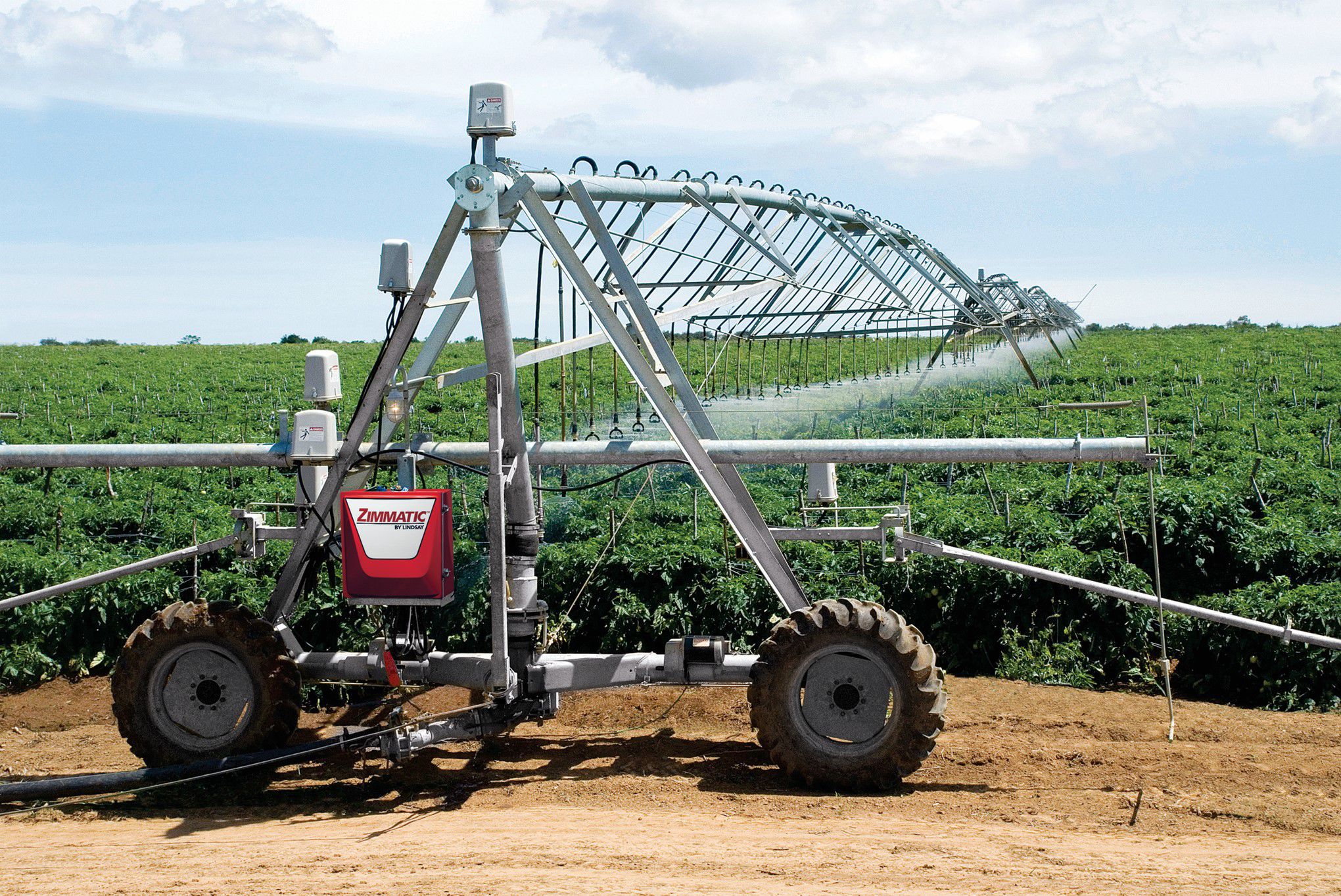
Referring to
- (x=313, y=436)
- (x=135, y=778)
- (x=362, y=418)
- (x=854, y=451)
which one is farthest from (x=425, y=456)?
(x=854, y=451)

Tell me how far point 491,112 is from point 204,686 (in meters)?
4.32

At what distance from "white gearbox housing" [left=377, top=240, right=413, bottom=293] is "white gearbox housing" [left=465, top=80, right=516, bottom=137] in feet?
3.33

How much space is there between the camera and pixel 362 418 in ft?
27.8

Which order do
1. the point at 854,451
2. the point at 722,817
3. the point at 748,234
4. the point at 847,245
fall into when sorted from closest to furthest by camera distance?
the point at 722,817
the point at 854,451
the point at 748,234
the point at 847,245

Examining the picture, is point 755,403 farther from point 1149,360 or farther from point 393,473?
point 1149,360

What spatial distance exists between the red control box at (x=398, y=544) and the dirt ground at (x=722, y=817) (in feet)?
4.14

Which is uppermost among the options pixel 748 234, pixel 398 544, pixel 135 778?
pixel 748 234

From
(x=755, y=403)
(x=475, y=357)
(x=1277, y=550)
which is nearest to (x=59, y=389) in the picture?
(x=475, y=357)

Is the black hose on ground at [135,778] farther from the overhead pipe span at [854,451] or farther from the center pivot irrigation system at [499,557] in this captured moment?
the overhead pipe span at [854,451]

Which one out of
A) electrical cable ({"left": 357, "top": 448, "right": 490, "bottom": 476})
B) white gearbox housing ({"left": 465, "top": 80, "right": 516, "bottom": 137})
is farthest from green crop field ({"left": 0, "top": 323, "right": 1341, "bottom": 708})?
white gearbox housing ({"left": 465, "top": 80, "right": 516, "bottom": 137})

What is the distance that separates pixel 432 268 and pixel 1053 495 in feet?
30.9

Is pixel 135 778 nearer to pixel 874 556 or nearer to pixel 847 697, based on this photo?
pixel 847 697

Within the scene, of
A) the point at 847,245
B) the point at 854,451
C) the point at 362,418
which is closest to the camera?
the point at 854,451

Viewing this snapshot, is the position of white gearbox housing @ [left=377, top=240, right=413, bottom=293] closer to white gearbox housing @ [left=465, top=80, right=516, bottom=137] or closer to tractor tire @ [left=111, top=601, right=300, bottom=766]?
white gearbox housing @ [left=465, top=80, right=516, bottom=137]
